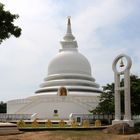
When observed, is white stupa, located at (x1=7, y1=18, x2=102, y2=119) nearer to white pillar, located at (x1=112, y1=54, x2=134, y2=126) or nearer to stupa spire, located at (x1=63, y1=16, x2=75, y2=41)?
stupa spire, located at (x1=63, y1=16, x2=75, y2=41)

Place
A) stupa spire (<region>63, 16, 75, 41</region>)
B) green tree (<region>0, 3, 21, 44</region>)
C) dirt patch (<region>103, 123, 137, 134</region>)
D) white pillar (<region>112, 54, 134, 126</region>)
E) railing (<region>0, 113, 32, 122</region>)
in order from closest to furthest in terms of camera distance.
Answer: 1. green tree (<region>0, 3, 21, 44</region>)
2. dirt patch (<region>103, 123, 137, 134</region>)
3. white pillar (<region>112, 54, 134, 126</region>)
4. railing (<region>0, 113, 32, 122</region>)
5. stupa spire (<region>63, 16, 75, 41</region>)

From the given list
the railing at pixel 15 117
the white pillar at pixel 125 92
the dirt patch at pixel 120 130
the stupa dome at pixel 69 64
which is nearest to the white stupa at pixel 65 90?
the stupa dome at pixel 69 64

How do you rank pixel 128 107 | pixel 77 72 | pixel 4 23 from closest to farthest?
pixel 4 23 → pixel 128 107 → pixel 77 72

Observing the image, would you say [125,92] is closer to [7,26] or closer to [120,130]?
[120,130]

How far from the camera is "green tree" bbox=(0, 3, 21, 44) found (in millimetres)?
17641

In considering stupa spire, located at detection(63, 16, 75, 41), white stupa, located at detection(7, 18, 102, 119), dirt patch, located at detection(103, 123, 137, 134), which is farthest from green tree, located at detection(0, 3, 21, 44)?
stupa spire, located at detection(63, 16, 75, 41)

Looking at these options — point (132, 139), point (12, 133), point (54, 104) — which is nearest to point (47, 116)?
point (54, 104)

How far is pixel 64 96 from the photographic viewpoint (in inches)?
2232

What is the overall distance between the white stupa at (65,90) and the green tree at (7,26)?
36.5 metres

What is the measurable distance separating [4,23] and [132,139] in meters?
8.95

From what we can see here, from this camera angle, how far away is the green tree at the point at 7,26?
1764cm

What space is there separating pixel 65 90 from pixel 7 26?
41055mm

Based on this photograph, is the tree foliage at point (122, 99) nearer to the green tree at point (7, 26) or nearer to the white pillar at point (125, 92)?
the white pillar at point (125, 92)

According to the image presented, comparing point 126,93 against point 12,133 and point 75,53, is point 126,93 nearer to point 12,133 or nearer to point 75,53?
point 12,133
